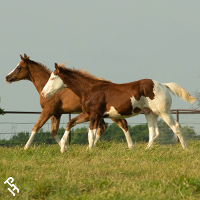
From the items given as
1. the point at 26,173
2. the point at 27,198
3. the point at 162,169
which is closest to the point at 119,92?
the point at 162,169

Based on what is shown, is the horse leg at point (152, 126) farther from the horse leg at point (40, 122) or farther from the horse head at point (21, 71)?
the horse head at point (21, 71)

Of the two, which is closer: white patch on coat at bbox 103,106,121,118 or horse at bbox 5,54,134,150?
white patch on coat at bbox 103,106,121,118

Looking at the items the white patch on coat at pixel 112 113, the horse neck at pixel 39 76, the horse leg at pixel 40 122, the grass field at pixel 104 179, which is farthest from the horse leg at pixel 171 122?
the horse neck at pixel 39 76

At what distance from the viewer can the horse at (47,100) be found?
331 inches

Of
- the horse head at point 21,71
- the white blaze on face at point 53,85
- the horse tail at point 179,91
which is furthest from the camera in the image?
the horse head at point 21,71

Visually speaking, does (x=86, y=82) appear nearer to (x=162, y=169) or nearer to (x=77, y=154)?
(x=77, y=154)

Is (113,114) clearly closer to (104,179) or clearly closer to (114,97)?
(114,97)

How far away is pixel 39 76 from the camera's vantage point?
9000mm

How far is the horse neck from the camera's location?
29.4 ft

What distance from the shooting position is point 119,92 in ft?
24.5

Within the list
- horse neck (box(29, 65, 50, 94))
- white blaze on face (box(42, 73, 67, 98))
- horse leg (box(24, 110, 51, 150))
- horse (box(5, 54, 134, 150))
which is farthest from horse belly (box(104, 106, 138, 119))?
horse neck (box(29, 65, 50, 94))

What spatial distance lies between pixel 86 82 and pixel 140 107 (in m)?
1.52

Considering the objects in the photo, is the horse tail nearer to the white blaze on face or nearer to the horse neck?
the white blaze on face

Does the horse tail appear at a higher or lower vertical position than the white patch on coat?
higher
